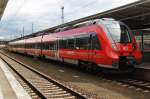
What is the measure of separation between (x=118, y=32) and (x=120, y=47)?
41.1 inches

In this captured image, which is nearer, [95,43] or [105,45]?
[105,45]

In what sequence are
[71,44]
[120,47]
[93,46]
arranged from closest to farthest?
[120,47]
[93,46]
[71,44]

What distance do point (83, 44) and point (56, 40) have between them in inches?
299

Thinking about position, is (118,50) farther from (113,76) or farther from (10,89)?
(10,89)

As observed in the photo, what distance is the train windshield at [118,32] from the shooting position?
16.5m

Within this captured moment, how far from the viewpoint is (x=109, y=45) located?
16.0 metres

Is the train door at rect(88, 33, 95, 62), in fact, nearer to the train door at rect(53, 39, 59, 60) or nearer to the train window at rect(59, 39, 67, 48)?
the train window at rect(59, 39, 67, 48)

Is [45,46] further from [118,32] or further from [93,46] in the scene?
[118,32]

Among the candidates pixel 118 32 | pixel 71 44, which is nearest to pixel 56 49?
pixel 71 44

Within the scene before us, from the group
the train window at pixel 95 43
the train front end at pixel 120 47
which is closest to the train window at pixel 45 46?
the train window at pixel 95 43

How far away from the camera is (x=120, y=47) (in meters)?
16.1

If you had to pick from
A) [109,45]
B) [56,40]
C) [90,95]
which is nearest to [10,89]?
[90,95]

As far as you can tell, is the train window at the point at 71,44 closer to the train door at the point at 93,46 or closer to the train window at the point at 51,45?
the train door at the point at 93,46

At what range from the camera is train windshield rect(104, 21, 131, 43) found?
54.2ft
